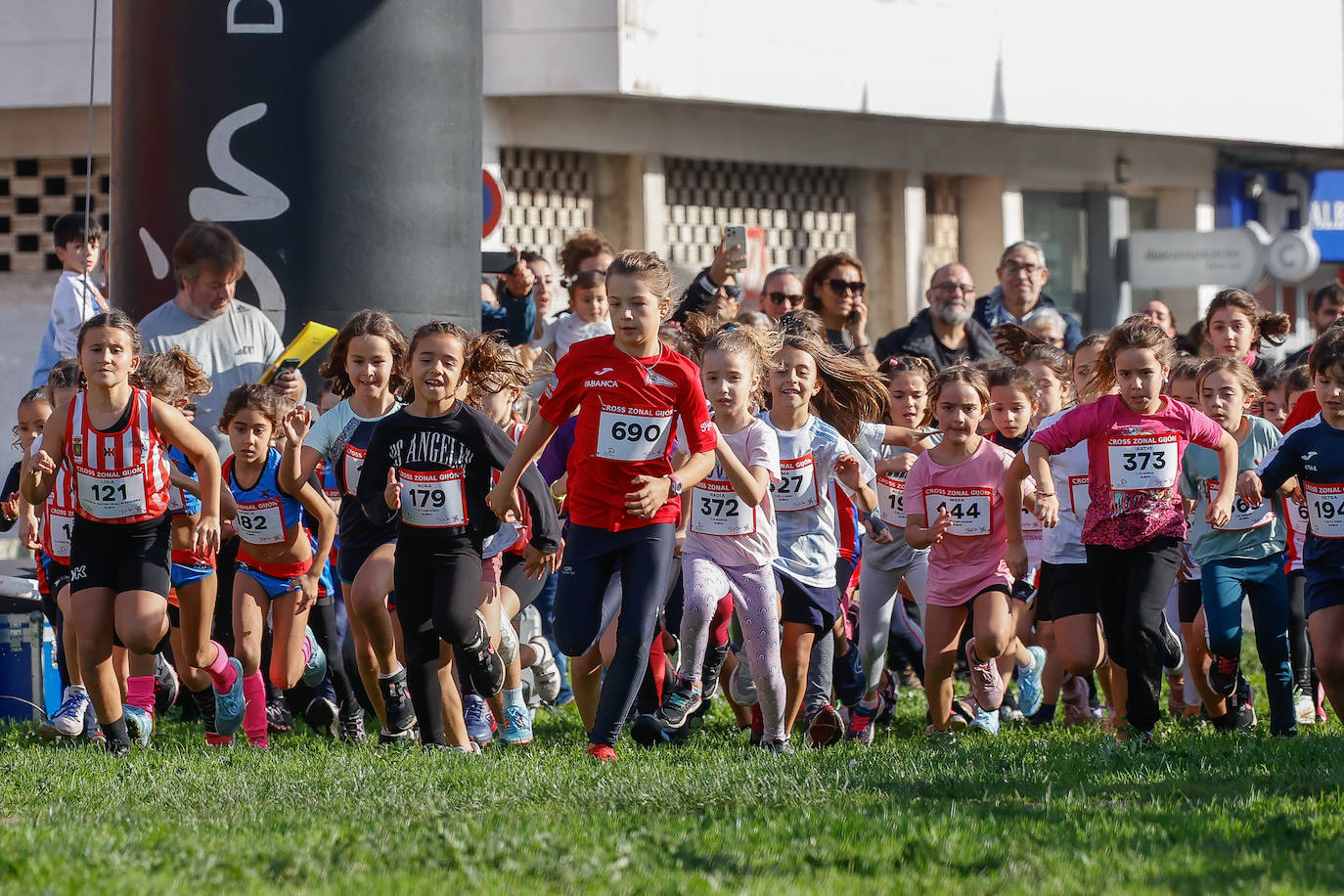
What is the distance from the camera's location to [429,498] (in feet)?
27.7

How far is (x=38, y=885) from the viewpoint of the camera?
17.7ft

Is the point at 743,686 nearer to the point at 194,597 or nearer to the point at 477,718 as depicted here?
the point at 477,718

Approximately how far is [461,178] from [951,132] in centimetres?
1261

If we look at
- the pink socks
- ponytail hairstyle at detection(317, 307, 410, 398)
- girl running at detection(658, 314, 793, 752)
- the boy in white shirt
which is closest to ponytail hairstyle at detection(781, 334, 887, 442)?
girl running at detection(658, 314, 793, 752)

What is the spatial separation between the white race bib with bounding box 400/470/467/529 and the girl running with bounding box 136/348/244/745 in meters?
1.04

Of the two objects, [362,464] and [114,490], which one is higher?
[362,464]

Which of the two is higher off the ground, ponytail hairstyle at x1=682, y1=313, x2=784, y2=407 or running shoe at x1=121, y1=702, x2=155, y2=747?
ponytail hairstyle at x1=682, y1=313, x2=784, y2=407

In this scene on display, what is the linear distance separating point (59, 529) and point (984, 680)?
14.1 ft

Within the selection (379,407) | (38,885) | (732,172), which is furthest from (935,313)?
(732,172)

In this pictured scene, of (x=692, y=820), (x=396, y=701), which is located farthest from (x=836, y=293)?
(x=692, y=820)

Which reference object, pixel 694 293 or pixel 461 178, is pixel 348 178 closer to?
pixel 461 178

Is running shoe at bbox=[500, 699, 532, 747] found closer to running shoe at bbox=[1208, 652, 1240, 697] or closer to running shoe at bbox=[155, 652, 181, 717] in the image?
running shoe at bbox=[155, 652, 181, 717]

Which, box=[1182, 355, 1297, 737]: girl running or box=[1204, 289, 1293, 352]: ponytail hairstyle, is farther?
box=[1204, 289, 1293, 352]: ponytail hairstyle

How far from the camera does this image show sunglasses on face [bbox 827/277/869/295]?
11883mm
